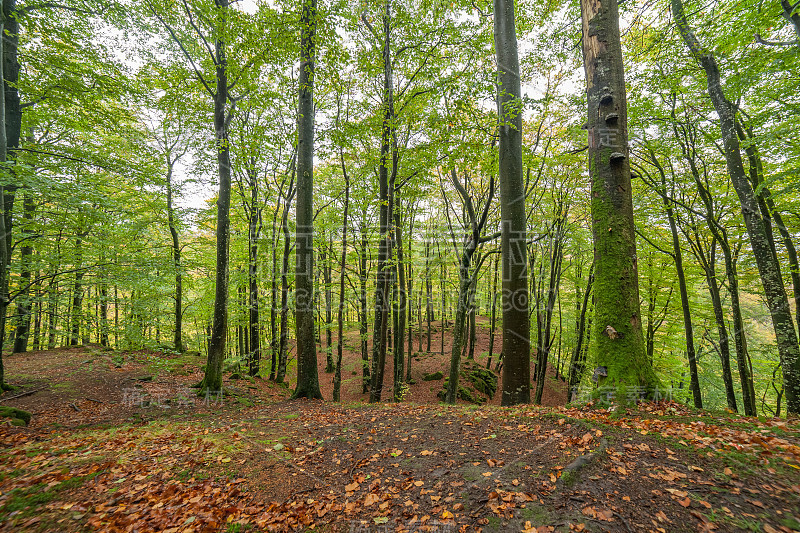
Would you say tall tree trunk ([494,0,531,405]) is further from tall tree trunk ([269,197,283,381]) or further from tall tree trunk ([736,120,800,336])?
tall tree trunk ([269,197,283,381])

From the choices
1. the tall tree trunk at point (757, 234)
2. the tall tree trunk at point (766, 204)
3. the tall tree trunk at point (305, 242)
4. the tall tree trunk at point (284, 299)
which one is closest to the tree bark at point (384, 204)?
the tall tree trunk at point (305, 242)

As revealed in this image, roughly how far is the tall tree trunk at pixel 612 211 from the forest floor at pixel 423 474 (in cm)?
83

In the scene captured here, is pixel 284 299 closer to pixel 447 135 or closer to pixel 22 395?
pixel 22 395

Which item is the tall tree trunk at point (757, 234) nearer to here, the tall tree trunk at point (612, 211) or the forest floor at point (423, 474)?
the forest floor at point (423, 474)

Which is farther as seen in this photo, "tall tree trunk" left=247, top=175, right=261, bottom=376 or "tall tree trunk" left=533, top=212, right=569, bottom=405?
"tall tree trunk" left=247, top=175, right=261, bottom=376

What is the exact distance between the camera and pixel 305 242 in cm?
854

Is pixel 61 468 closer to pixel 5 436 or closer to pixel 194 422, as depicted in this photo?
pixel 5 436

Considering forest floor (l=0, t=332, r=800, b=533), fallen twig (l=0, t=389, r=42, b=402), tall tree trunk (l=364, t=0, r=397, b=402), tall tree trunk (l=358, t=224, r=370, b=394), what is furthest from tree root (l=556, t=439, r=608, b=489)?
fallen twig (l=0, t=389, r=42, b=402)

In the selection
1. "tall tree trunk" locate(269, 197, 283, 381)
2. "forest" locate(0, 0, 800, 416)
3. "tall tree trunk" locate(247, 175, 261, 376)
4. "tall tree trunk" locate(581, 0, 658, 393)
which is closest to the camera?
"tall tree trunk" locate(581, 0, 658, 393)

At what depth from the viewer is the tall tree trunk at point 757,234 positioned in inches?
234

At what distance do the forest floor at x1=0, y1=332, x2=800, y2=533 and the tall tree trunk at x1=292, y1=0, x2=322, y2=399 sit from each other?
2974 mm

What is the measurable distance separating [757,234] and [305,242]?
10956 mm

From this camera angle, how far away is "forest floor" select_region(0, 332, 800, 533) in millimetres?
2229

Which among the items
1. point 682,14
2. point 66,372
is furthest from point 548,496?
point 66,372
